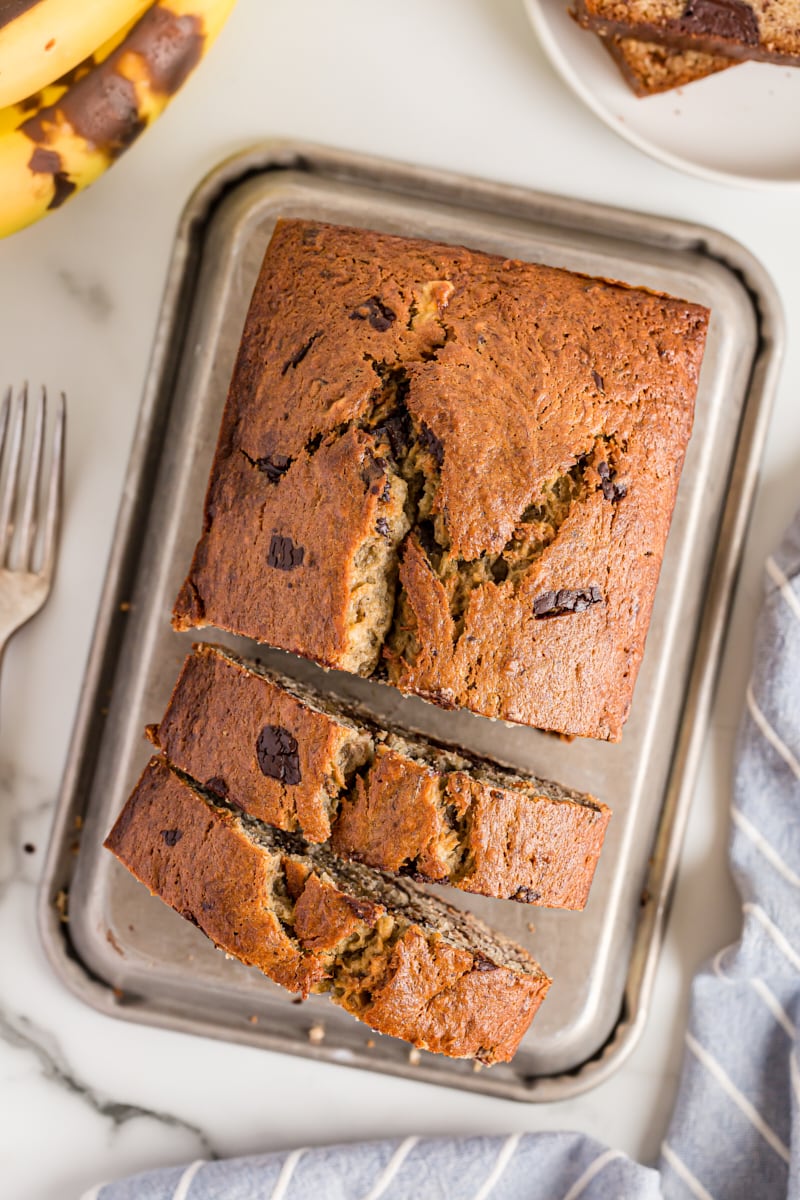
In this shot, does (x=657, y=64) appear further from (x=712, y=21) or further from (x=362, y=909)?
(x=362, y=909)

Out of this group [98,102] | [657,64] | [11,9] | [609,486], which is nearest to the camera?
[11,9]

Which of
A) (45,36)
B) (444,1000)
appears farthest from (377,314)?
(444,1000)

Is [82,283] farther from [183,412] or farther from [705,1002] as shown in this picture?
[705,1002]

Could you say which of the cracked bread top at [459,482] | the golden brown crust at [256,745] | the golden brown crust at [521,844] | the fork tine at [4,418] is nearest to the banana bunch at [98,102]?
the fork tine at [4,418]

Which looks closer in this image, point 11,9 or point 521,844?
point 11,9

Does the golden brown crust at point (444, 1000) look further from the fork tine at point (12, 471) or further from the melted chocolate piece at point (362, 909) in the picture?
the fork tine at point (12, 471)

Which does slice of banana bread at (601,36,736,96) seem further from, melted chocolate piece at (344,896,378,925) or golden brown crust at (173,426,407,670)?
melted chocolate piece at (344,896,378,925)
